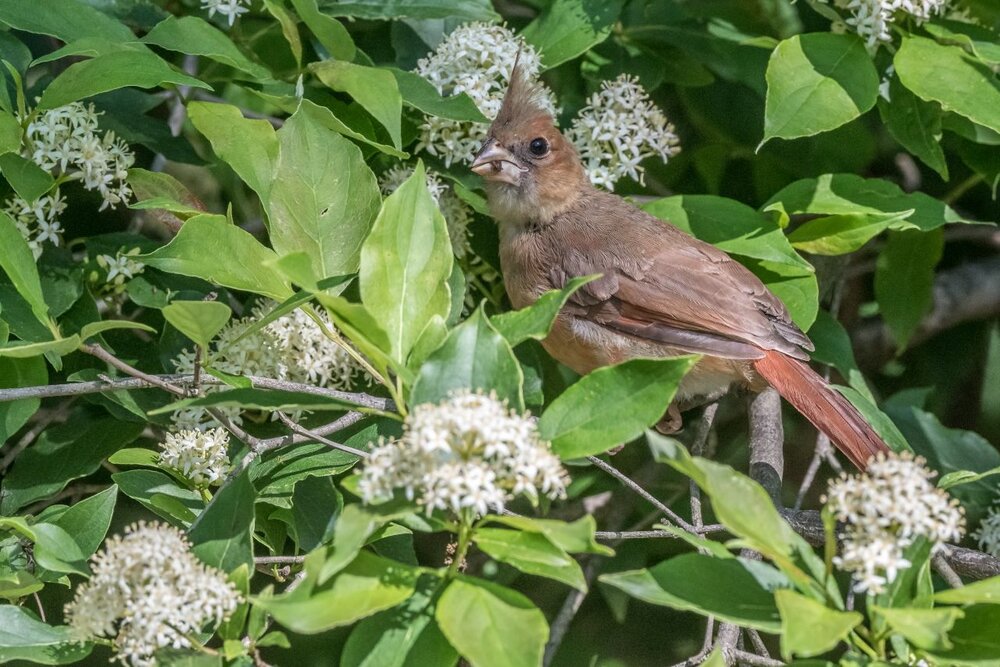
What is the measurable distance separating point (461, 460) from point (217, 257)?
2.92 ft

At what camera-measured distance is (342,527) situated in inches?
67.7

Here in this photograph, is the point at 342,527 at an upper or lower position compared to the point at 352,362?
upper

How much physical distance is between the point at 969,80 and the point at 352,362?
5.65 feet

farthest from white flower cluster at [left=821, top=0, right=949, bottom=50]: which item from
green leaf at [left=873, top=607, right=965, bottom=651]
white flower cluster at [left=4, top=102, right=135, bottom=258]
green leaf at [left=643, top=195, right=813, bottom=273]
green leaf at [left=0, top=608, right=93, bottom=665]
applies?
green leaf at [left=0, top=608, right=93, bottom=665]

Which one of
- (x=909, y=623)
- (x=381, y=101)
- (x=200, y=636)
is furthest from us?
(x=381, y=101)

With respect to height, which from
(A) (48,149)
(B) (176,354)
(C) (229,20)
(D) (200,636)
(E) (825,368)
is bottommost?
(E) (825,368)

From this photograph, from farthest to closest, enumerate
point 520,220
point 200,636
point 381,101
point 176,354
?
point 520,220
point 176,354
point 381,101
point 200,636

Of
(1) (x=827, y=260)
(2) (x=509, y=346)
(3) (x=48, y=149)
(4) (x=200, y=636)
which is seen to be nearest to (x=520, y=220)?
(1) (x=827, y=260)

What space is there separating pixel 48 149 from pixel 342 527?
150 centimetres

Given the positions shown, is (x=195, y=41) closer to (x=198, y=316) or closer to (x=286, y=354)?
(x=286, y=354)

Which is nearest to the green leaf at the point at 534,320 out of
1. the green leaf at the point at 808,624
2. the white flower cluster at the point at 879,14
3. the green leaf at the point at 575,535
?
the green leaf at the point at 575,535

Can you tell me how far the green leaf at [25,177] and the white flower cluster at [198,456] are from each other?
26.4 inches

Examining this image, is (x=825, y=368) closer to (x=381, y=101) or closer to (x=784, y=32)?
(x=784, y=32)

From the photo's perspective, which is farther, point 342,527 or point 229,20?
point 229,20
